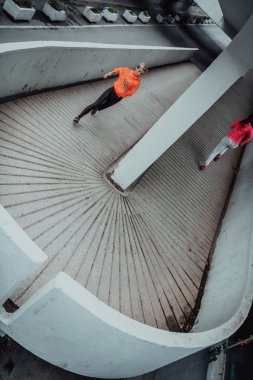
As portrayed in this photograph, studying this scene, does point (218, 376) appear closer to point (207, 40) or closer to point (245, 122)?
point (245, 122)

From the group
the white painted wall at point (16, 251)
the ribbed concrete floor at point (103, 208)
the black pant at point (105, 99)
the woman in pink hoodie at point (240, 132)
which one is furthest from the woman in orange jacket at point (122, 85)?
the white painted wall at point (16, 251)

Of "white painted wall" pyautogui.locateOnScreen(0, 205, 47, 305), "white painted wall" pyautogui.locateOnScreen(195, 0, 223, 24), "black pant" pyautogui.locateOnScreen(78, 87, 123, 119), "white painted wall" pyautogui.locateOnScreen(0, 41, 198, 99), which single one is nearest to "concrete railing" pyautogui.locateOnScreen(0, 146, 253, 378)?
"white painted wall" pyautogui.locateOnScreen(0, 205, 47, 305)

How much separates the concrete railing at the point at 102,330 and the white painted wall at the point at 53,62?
377 cm

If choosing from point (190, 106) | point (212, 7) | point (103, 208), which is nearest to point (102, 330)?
point (103, 208)

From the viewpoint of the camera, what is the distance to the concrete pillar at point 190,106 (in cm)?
556

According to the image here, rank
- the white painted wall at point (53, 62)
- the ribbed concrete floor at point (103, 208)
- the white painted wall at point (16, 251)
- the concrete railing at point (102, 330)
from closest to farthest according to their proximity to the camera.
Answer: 1. the white painted wall at point (16, 251)
2. the concrete railing at point (102, 330)
3. the ribbed concrete floor at point (103, 208)
4. the white painted wall at point (53, 62)

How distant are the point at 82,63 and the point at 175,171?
343 cm

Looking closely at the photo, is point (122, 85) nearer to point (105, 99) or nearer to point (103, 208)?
point (105, 99)

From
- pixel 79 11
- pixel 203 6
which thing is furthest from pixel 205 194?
pixel 79 11

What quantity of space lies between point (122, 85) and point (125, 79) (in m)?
0.15

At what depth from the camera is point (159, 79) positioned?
499 inches

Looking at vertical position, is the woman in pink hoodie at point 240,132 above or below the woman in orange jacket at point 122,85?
above

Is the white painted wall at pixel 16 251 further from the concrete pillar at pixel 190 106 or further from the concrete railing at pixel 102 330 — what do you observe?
the concrete pillar at pixel 190 106

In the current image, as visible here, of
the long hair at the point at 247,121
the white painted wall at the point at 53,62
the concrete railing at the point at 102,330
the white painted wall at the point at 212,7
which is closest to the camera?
the concrete railing at the point at 102,330
